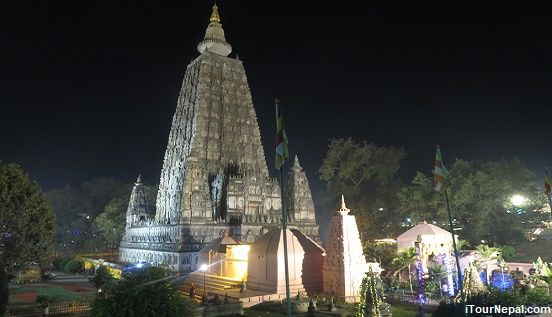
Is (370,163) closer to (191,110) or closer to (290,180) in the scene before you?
(290,180)

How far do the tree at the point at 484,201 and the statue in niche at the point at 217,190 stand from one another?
2277 cm

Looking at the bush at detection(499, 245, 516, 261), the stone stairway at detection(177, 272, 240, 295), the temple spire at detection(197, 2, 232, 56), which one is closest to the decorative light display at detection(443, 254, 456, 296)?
the stone stairway at detection(177, 272, 240, 295)

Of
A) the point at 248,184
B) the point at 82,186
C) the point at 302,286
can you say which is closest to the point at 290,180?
the point at 248,184

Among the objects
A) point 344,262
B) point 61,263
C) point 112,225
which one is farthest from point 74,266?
point 344,262

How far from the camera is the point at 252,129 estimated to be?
4878cm

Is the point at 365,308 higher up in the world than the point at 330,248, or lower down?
lower down

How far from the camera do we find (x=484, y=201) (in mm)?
43750

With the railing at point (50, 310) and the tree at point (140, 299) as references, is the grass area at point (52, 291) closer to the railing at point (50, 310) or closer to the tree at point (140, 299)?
the railing at point (50, 310)

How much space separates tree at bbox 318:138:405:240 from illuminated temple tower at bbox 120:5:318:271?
1018 cm

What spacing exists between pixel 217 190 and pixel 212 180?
1.44m

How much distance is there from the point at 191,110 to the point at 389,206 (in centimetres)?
2976

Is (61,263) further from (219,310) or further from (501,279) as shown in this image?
(501,279)

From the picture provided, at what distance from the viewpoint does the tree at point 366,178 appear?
5462 cm

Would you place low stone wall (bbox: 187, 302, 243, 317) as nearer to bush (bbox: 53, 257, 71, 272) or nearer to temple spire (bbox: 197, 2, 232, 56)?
bush (bbox: 53, 257, 71, 272)
